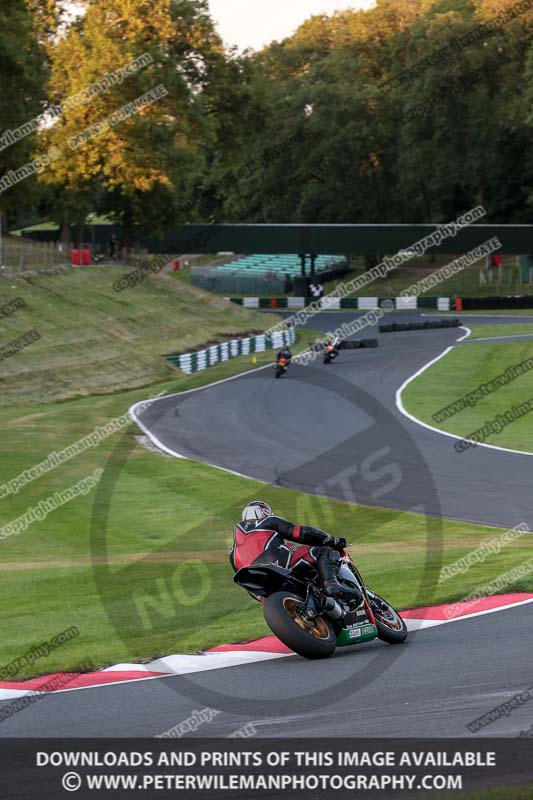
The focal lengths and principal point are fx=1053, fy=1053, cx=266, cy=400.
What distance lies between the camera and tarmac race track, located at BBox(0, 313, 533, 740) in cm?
820

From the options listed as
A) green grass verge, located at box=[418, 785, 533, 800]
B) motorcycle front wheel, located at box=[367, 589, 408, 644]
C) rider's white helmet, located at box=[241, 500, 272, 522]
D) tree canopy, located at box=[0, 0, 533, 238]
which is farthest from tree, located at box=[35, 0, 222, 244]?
green grass verge, located at box=[418, 785, 533, 800]

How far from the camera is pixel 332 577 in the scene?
10.1 m

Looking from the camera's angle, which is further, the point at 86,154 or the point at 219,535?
the point at 86,154

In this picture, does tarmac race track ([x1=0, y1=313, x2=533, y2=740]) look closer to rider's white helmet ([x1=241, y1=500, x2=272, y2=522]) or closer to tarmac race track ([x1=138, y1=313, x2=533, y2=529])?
tarmac race track ([x1=138, y1=313, x2=533, y2=529])

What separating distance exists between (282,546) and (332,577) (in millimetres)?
586

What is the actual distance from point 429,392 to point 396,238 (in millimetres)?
41020

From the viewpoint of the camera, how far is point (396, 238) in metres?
76.4

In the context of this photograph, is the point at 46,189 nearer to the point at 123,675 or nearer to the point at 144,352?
the point at 144,352

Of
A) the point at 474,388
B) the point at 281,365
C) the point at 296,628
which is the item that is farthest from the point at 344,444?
the point at 296,628

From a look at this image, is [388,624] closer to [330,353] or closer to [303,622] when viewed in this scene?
[303,622]

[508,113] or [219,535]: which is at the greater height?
[508,113]

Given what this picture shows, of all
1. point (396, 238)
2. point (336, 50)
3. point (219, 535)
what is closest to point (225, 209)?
point (336, 50)

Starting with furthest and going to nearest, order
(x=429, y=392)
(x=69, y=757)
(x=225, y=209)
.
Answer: (x=225, y=209) < (x=429, y=392) < (x=69, y=757)

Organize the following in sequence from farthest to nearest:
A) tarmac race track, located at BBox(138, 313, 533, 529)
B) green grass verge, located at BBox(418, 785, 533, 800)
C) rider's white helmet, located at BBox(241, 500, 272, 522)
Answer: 1. tarmac race track, located at BBox(138, 313, 533, 529)
2. rider's white helmet, located at BBox(241, 500, 272, 522)
3. green grass verge, located at BBox(418, 785, 533, 800)
